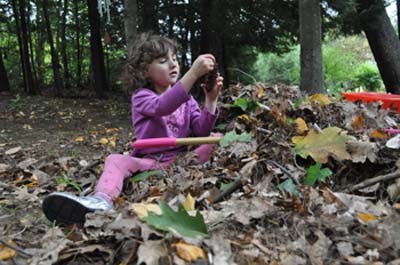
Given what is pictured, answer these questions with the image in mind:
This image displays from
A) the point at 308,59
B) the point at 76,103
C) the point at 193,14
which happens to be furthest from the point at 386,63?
the point at 76,103

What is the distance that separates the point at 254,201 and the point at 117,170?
1.03 meters

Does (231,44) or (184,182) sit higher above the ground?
(231,44)

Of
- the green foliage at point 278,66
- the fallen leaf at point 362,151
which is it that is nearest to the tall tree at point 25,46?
the green foliage at point 278,66

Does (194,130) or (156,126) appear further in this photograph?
(194,130)

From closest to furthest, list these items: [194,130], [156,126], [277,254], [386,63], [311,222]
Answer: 1. [277,254]
2. [311,222]
3. [156,126]
4. [194,130]
5. [386,63]

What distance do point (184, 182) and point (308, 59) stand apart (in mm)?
3244

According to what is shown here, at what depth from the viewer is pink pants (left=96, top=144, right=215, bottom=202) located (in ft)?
7.22

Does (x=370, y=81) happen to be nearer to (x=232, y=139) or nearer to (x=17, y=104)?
(x=17, y=104)

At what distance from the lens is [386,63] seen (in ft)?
22.3

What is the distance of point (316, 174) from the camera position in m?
1.79

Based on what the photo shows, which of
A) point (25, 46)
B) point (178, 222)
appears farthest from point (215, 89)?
point (25, 46)

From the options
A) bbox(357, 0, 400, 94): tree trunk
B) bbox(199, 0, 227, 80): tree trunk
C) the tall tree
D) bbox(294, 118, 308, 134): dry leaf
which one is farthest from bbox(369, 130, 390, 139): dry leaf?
the tall tree

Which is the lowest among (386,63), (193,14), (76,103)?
(76,103)

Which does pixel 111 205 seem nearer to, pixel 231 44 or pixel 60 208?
pixel 60 208
